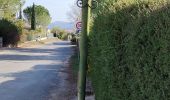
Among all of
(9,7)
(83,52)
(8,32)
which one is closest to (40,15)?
(9,7)

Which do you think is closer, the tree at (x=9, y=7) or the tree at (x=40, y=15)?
the tree at (x=9, y=7)

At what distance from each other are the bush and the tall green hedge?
52.0 m

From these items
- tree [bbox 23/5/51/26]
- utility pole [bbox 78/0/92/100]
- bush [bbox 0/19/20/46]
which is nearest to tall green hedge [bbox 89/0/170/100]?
utility pole [bbox 78/0/92/100]

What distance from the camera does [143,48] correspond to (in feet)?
15.5

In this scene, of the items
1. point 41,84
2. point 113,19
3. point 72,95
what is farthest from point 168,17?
point 41,84

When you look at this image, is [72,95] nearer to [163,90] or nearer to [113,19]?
[113,19]

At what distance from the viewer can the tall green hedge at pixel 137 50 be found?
4.15 metres

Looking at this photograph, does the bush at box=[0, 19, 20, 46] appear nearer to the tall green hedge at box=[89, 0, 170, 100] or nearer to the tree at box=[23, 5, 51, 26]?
the tall green hedge at box=[89, 0, 170, 100]

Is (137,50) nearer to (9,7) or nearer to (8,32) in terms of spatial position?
(8,32)

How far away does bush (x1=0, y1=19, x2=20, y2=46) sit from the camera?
192 ft

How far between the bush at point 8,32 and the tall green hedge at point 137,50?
52.0 m

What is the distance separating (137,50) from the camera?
16.3 feet

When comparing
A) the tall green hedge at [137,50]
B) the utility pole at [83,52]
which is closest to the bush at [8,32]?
the utility pole at [83,52]

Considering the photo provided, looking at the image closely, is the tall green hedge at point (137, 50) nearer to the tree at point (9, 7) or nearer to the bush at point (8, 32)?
the bush at point (8, 32)
